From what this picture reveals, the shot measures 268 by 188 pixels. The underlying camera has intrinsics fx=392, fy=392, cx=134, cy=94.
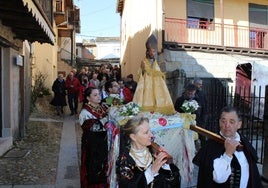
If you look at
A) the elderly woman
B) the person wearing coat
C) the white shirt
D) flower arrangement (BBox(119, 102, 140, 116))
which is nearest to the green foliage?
the person wearing coat

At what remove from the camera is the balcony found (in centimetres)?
1546

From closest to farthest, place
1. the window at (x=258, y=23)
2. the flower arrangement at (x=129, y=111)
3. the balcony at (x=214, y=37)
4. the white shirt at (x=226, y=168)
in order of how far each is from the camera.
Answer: the white shirt at (x=226, y=168)
the flower arrangement at (x=129, y=111)
the balcony at (x=214, y=37)
the window at (x=258, y=23)

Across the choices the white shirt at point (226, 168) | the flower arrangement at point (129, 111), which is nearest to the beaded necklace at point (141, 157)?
the white shirt at point (226, 168)

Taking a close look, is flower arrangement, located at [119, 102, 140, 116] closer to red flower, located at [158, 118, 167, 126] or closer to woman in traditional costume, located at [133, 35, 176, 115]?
red flower, located at [158, 118, 167, 126]

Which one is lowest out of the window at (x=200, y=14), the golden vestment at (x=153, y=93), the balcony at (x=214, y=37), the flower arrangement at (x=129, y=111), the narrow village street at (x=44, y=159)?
the narrow village street at (x=44, y=159)

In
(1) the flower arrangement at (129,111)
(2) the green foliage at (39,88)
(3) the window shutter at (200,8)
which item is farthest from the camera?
(3) the window shutter at (200,8)

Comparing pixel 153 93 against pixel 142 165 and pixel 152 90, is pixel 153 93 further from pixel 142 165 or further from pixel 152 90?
pixel 142 165

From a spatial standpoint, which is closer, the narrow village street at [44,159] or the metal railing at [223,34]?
the narrow village street at [44,159]

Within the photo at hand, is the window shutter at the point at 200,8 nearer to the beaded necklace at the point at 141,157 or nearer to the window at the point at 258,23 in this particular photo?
the window at the point at 258,23

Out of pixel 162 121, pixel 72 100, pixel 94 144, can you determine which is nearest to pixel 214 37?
pixel 72 100

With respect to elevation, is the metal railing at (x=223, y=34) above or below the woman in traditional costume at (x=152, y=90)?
above

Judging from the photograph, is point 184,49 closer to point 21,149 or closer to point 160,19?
point 160,19

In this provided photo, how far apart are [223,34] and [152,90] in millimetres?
11655

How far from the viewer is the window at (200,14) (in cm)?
1681
